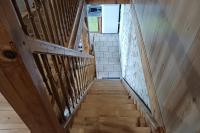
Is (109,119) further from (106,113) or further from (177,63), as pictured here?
(177,63)

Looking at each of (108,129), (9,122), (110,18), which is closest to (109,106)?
(108,129)

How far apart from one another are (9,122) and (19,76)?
91cm

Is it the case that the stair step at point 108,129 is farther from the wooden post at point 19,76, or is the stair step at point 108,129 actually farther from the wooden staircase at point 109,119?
the wooden post at point 19,76

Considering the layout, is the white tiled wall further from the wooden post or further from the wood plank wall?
the wooden post

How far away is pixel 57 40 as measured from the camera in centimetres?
212

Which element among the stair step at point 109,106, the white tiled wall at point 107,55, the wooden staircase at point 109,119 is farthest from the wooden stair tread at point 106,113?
the white tiled wall at point 107,55

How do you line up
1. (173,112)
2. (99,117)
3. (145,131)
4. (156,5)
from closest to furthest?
(173,112) < (145,131) < (156,5) < (99,117)

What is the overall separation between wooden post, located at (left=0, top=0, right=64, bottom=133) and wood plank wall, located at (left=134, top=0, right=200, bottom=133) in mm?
791

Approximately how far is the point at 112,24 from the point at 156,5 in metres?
5.52

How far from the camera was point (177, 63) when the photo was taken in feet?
4.48

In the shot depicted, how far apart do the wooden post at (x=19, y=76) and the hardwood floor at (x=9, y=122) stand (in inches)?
15.4

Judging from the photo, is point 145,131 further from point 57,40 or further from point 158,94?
point 57,40

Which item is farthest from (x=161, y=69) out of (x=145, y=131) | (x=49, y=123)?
(x=49, y=123)

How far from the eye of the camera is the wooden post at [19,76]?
0.70 meters
